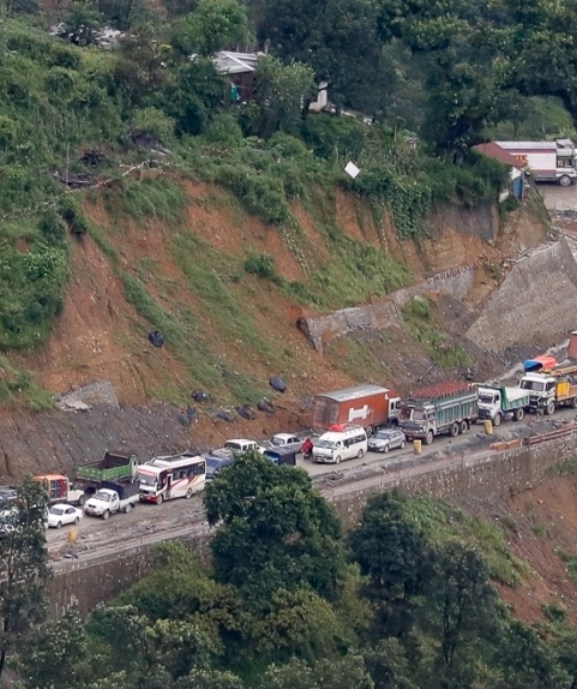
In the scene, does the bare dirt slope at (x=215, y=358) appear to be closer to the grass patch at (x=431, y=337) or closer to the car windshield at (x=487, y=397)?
the grass patch at (x=431, y=337)

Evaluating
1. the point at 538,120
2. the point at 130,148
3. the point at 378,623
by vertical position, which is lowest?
the point at 538,120

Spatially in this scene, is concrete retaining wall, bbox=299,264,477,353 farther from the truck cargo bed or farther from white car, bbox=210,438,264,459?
the truck cargo bed

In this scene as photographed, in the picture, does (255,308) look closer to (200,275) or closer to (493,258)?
(200,275)

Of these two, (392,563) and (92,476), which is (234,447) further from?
(392,563)

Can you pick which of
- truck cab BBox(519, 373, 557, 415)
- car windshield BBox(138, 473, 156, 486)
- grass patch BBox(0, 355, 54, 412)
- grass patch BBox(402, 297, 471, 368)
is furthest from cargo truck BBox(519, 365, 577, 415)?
grass patch BBox(0, 355, 54, 412)

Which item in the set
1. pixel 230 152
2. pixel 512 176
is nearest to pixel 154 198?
pixel 230 152

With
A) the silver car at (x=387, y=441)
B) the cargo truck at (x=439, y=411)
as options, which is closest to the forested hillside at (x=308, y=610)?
the silver car at (x=387, y=441)

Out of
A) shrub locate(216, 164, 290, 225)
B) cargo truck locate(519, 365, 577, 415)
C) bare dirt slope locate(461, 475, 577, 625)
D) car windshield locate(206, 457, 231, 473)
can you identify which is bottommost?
bare dirt slope locate(461, 475, 577, 625)

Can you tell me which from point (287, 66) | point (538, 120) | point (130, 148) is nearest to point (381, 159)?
point (287, 66)
